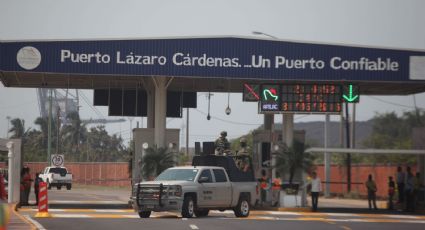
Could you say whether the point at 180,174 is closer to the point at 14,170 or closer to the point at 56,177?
the point at 14,170

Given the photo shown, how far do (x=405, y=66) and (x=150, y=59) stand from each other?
10.9m

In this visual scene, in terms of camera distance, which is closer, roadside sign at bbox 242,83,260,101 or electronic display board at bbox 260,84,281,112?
electronic display board at bbox 260,84,281,112

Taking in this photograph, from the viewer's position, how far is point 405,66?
3966 centimetres

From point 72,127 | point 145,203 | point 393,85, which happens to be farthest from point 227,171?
point 72,127

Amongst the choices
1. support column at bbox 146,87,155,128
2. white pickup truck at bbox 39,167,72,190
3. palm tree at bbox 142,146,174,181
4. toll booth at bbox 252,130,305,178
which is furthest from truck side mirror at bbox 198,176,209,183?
white pickup truck at bbox 39,167,72,190

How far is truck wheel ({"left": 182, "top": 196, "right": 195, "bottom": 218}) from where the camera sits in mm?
29453

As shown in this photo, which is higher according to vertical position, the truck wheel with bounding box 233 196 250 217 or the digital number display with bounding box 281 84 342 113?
the digital number display with bounding box 281 84 342 113

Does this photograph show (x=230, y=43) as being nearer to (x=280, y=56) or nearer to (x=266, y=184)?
(x=280, y=56)

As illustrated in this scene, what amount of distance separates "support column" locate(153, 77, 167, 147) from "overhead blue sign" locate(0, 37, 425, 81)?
2083mm

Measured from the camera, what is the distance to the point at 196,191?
29.7m

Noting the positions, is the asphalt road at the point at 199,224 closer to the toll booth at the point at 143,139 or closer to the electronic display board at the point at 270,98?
the electronic display board at the point at 270,98

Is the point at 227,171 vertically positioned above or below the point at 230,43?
below

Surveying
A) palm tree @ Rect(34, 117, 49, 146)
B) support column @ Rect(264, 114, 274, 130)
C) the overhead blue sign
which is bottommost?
support column @ Rect(264, 114, 274, 130)

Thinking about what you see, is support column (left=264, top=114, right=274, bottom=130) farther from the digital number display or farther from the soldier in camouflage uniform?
the soldier in camouflage uniform
